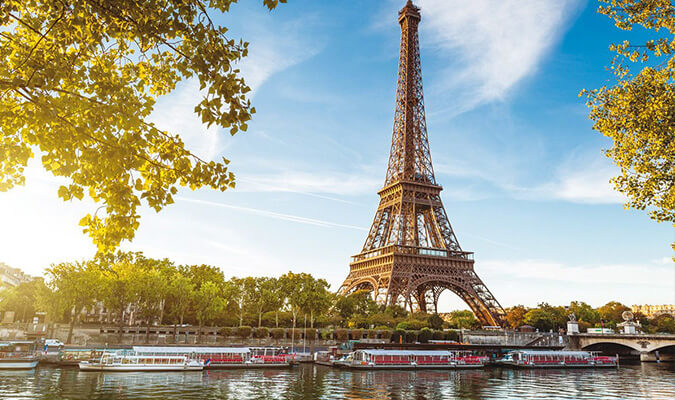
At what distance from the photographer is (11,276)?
107 m

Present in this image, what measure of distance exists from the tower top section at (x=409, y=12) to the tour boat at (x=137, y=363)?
88.5 meters

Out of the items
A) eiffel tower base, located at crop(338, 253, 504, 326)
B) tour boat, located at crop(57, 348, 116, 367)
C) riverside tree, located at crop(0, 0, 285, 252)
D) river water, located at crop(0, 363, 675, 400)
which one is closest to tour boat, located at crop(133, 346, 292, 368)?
river water, located at crop(0, 363, 675, 400)

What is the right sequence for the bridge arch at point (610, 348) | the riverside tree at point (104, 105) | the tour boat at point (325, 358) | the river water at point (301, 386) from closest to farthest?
the riverside tree at point (104, 105) < the river water at point (301, 386) < the tour boat at point (325, 358) < the bridge arch at point (610, 348)

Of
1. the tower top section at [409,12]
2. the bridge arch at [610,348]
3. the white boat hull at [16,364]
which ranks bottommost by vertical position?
the bridge arch at [610,348]

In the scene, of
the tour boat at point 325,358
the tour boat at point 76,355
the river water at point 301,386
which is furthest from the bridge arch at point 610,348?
the tour boat at point 76,355

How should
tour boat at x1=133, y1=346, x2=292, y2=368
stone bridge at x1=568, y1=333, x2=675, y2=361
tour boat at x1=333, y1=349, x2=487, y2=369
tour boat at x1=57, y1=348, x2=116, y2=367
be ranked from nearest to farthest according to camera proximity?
1. tour boat at x1=57, y1=348, x2=116, y2=367
2. tour boat at x1=133, y1=346, x2=292, y2=368
3. tour boat at x1=333, y1=349, x2=487, y2=369
4. stone bridge at x1=568, y1=333, x2=675, y2=361

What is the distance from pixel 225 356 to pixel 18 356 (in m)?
18.9

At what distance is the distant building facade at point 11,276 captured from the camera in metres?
95.8

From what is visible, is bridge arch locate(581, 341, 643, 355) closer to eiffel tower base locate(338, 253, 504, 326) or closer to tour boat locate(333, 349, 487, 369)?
eiffel tower base locate(338, 253, 504, 326)

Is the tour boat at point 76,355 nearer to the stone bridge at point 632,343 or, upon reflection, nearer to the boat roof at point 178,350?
the boat roof at point 178,350

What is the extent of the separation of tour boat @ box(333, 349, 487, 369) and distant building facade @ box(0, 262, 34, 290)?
80.3 metres

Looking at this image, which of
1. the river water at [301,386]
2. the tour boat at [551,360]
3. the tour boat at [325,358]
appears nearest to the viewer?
the river water at [301,386]

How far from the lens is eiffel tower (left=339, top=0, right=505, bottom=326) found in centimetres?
7938

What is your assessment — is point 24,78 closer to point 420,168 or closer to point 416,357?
point 416,357
